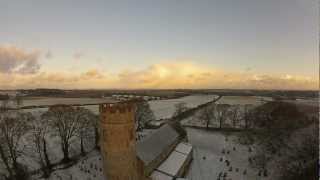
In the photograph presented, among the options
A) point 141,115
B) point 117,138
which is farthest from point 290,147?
Answer: point 141,115

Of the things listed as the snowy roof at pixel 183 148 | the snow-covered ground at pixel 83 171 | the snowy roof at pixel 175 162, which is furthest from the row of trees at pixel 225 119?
the snow-covered ground at pixel 83 171

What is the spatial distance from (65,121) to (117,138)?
14013 millimetres

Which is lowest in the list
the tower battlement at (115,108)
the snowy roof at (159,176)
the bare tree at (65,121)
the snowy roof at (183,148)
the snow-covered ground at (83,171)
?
the snow-covered ground at (83,171)

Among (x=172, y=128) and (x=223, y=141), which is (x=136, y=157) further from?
(x=223, y=141)

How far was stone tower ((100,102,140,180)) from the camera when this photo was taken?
18.4m

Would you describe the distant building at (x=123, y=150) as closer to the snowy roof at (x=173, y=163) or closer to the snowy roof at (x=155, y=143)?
the snowy roof at (x=155, y=143)

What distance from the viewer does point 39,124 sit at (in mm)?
30938

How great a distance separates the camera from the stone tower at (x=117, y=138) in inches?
723

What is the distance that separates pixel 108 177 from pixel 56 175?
31.2 feet

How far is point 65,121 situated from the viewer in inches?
1187

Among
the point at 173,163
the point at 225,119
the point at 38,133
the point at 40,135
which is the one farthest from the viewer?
the point at 225,119

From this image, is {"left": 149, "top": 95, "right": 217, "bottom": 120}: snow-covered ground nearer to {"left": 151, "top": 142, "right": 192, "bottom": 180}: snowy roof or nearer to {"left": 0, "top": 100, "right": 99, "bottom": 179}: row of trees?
{"left": 0, "top": 100, "right": 99, "bottom": 179}: row of trees

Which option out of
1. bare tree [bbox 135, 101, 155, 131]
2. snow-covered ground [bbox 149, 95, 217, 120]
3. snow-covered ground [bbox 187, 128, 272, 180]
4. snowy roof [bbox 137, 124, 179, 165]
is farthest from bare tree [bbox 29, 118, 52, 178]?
snow-covered ground [bbox 149, 95, 217, 120]

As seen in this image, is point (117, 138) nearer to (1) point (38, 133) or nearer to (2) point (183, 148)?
(1) point (38, 133)
